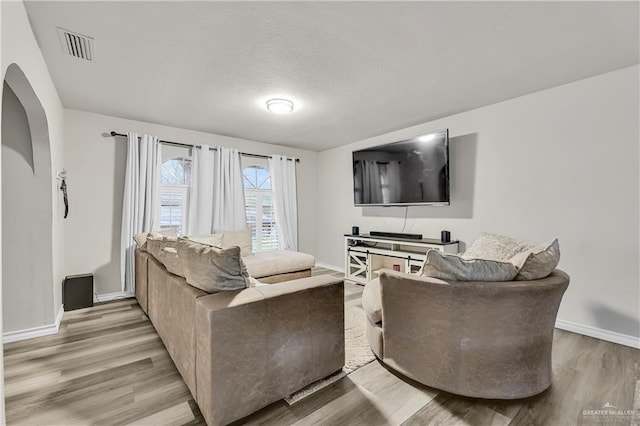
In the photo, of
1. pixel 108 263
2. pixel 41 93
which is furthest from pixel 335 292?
pixel 108 263

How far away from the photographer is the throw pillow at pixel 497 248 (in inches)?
92.7

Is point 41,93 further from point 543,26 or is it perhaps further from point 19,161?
point 543,26

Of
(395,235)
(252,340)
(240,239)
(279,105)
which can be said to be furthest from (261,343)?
(395,235)

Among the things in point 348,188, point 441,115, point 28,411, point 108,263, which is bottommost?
point 28,411

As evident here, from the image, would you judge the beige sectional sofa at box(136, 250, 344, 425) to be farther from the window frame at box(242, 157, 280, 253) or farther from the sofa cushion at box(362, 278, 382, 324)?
the window frame at box(242, 157, 280, 253)

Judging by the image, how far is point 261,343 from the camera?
1643 mm

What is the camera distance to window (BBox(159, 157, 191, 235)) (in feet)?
13.8

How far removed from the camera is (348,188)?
524 centimetres

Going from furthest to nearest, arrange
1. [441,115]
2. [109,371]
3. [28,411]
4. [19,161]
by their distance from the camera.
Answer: [441,115]
[19,161]
[109,371]
[28,411]

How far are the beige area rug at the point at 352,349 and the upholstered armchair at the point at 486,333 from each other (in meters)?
0.51

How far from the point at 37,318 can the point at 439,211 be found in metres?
4.54

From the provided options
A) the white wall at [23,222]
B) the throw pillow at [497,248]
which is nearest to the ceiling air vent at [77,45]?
the white wall at [23,222]

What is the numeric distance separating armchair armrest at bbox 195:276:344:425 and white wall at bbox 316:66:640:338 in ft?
8.03

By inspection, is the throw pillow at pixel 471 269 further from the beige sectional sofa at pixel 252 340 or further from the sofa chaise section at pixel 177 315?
the sofa chaise section at pixel 177 315
